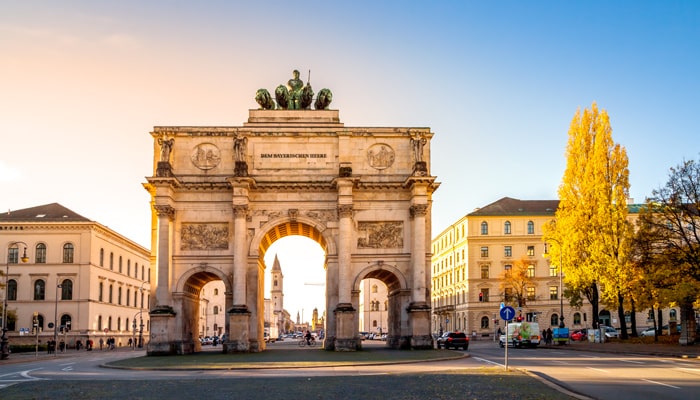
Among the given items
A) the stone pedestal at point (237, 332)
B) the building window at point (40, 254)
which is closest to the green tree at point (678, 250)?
the stone pedestal at point (237, 332)

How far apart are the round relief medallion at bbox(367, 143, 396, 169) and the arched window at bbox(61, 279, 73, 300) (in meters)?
39.6

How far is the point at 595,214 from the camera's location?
5300cm

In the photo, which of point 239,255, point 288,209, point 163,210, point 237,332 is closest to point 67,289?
point 163,210

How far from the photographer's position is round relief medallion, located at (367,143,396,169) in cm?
4831

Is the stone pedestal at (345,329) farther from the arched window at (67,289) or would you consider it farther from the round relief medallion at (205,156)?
the arched window at (67,289)

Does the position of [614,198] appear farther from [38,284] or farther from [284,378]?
[38,284]

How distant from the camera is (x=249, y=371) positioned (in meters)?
29.0

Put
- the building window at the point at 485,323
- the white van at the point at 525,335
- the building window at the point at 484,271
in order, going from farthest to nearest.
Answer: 1. the building window at the point at 484,271
2. the building window at the point at 485,323
3. the white van at the point at 525,335

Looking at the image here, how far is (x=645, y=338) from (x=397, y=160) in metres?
21.6

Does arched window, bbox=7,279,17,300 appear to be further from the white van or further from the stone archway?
the white van

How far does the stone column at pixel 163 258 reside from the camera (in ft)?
150

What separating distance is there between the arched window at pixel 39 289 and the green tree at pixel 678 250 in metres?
56.0

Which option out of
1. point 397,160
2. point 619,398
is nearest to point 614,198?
point 397,160

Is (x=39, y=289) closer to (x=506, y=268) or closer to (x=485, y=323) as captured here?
(x=485, y=323)
